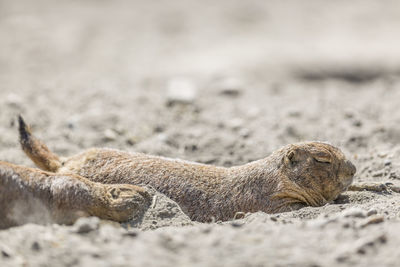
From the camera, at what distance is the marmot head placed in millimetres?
7535

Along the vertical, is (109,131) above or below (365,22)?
below

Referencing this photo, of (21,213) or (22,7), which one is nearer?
(21,213)

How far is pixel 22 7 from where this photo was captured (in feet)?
59.3

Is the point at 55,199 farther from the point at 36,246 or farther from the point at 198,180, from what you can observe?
the point at 198,180

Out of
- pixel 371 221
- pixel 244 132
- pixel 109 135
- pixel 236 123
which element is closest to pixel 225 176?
pixel 371 221

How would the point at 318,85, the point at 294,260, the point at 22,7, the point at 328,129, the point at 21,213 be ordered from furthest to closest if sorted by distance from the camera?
1. the point at 22,7
2. the point at 318,85
3. the point at 328,129
4. the point at 21,213
5. the point at 294,260

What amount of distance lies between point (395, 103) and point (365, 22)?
19.7ft

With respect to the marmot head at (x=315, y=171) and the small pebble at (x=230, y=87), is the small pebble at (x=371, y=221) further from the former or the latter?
the small pebble at (x=230, y=87)

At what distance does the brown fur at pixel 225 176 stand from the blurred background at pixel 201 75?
5.20 feet

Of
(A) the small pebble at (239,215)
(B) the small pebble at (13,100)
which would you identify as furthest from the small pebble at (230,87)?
(A) the small pebble at (239,215)

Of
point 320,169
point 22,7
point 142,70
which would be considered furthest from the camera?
point 22,7

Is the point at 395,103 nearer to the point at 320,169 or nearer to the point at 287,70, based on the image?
the point at 287,70

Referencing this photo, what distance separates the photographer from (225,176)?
7.43 meters

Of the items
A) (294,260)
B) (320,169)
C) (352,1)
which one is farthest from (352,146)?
(352,1)
